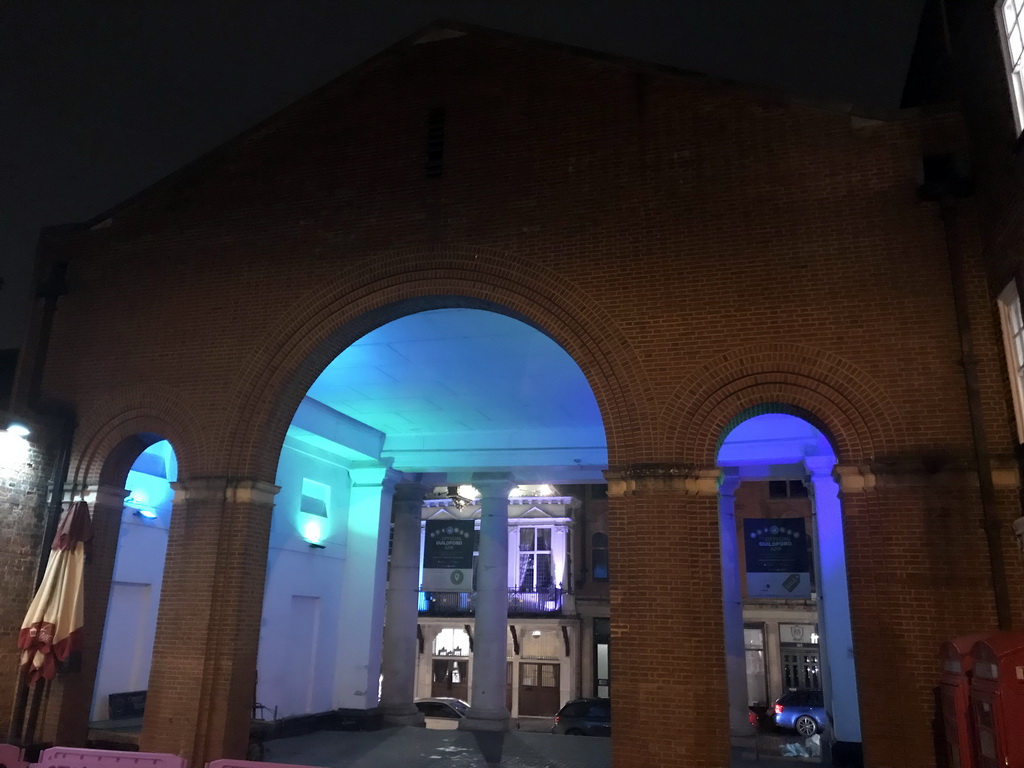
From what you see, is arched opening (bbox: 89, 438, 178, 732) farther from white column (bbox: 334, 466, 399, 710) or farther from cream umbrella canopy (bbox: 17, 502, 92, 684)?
white column (bbox: 334, 466, 399, 710)

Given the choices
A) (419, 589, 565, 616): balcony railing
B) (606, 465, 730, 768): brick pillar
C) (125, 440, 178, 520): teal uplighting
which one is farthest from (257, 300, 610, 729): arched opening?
(419, 589, 565, 616): balcony railing

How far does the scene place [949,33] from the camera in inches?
325

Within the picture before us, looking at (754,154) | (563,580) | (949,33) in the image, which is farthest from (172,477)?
(563,580)

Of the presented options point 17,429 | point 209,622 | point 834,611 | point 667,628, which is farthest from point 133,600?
point 834,611

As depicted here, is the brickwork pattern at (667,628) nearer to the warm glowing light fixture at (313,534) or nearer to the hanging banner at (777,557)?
the hanging banner at (777,557)

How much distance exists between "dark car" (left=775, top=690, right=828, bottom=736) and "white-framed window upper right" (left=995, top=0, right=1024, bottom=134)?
1952cm

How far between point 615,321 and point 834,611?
6.83 m

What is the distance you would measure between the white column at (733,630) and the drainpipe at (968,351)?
583cm

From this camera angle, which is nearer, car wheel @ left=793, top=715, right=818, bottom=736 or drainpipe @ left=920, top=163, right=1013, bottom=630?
drainpipe @ left=920, top=163, right=1013, bottom=630

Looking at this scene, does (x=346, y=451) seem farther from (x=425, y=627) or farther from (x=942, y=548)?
(x=425, y=627)

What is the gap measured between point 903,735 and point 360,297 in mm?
7671

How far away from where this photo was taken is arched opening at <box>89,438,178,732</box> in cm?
1160

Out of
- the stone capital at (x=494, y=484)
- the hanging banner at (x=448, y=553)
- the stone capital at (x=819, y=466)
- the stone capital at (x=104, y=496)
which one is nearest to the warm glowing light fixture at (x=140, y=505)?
the stone capital at (x=104, y=496)

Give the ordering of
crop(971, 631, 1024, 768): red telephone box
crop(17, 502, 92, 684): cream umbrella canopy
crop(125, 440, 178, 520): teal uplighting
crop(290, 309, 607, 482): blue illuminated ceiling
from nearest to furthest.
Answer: crop(971, 631, 1024, 768): red telephone box
crop(17, 502, 92, 684): cream umbrella canopy
crop(290, 309, 607, 482): blue illuminated ceiling
crop(125, 440, 178, 520): teal uplighting
